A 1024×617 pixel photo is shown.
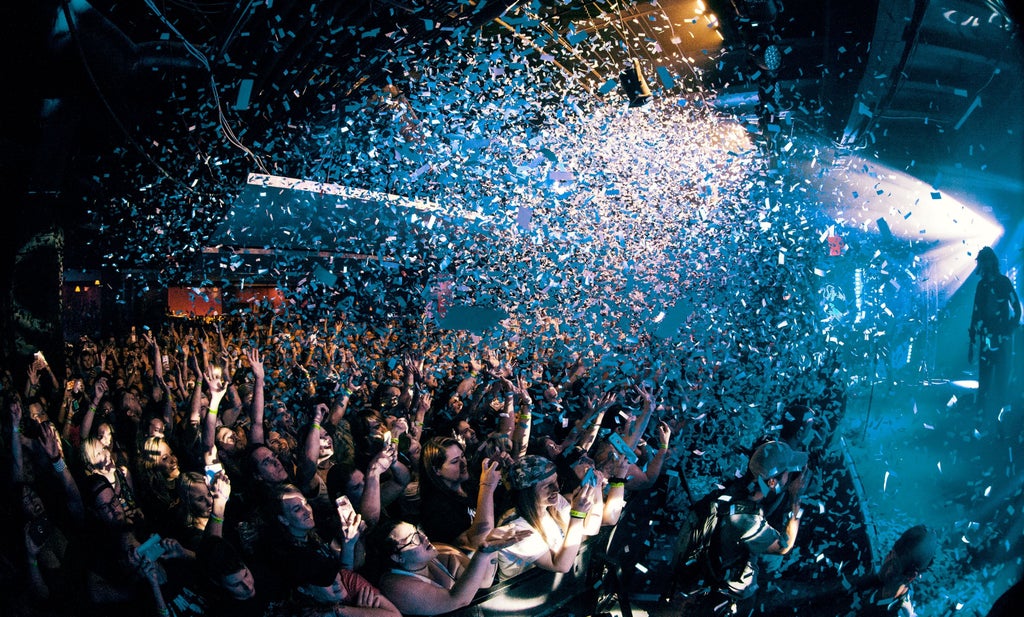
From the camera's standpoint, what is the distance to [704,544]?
2883 mm

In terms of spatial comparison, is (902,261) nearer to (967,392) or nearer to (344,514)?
(967,392)

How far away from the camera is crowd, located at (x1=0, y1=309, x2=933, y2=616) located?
240 cm

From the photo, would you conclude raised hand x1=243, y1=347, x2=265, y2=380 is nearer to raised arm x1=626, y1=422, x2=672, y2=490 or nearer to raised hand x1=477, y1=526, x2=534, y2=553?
raised hand x1=477, y1=526, x2=534, y2=553

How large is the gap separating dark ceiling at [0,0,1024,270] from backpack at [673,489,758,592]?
98.1 inches

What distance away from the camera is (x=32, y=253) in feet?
Result: 15.2

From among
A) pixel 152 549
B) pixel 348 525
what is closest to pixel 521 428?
pixel 348 525

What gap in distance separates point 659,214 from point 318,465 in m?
5.49

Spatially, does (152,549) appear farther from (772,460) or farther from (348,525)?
(772,460)

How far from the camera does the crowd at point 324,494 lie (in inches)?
94.6

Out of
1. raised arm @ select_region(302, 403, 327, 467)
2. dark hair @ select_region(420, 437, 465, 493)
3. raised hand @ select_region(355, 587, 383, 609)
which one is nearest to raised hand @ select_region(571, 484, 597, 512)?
dark hair @ select_region(420, 437, 465, 493)

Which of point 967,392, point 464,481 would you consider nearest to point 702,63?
point 967,392

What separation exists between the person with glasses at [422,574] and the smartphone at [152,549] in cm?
92

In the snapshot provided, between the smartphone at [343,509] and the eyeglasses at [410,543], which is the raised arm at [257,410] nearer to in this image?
the smartphone at [343,509]

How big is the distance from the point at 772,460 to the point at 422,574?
2030 mm
